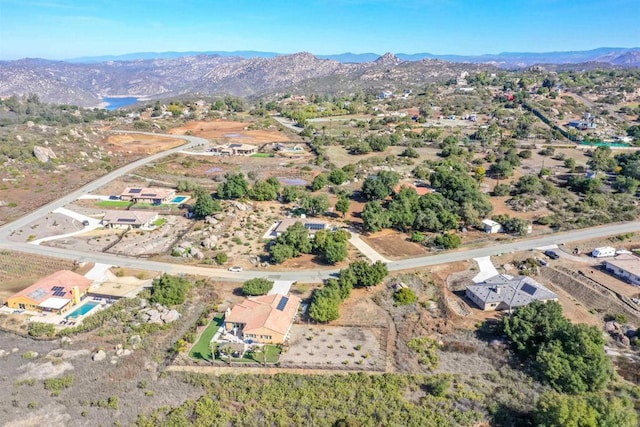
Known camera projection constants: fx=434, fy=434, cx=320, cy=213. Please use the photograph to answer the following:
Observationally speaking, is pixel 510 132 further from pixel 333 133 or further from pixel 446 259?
pixel 446 259

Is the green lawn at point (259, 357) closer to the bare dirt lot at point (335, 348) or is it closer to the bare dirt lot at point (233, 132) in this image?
the bare dirt lot at point (335, 348)

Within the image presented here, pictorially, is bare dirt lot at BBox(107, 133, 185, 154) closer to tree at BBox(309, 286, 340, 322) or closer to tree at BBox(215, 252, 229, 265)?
tree at BBox(215, 252, 229, 265)

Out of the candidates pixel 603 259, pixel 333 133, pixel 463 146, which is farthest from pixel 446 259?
pixel 333 133

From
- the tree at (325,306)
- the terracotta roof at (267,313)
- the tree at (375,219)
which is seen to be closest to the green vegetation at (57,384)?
the terracotta roof at (267,313)

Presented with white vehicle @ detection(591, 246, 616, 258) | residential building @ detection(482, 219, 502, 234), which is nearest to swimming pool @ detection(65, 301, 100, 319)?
residential building @ detection(482, 219, 502, 234)

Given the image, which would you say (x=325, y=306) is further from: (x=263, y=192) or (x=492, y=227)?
(x=263, y=192)

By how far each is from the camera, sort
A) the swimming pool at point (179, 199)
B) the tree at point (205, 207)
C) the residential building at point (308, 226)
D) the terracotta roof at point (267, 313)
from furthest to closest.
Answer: the swimming pool at point (179, 199)
the tree at point (205, 207)
the residential building at point (308, 226)
the terracotta roof at point (267, 313)

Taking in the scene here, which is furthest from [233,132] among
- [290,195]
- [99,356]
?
Answer: [99,356]
